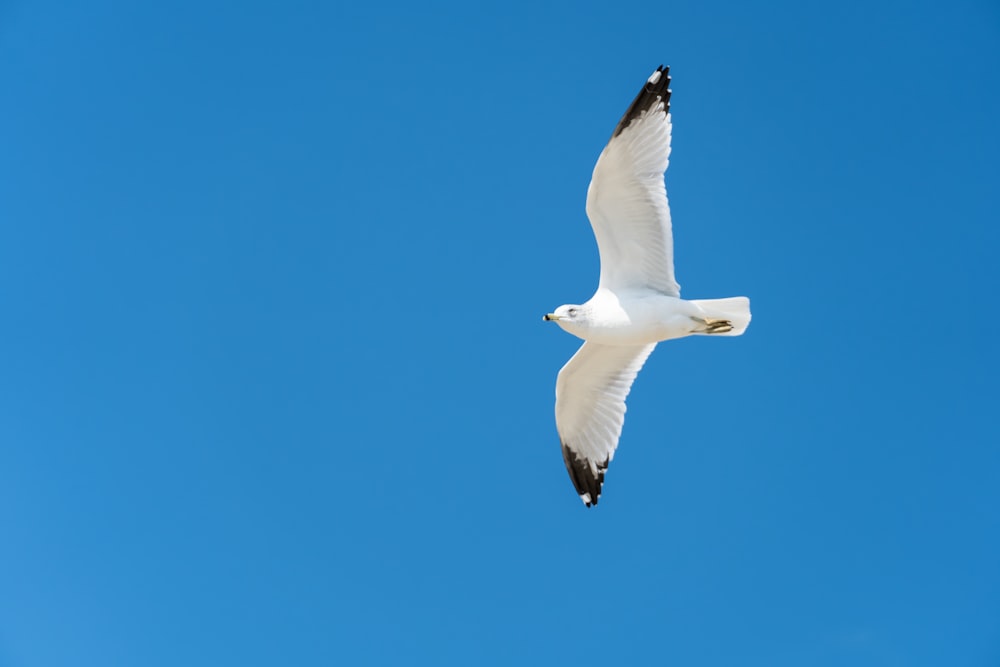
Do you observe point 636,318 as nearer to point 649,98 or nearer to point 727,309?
point 727,309

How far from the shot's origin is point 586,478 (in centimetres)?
991

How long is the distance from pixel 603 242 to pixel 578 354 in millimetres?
1240

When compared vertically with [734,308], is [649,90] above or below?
above

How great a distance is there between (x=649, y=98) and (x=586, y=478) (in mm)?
3799

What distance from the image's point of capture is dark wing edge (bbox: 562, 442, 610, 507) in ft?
32.4

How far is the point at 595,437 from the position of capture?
9.82 metres

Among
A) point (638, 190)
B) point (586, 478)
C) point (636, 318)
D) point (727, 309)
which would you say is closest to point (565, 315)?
point (636, 318)

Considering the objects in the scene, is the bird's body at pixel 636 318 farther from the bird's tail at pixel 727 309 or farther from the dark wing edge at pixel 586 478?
the dark wing edge at pixel 586 478

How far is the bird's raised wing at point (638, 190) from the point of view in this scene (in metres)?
8.23

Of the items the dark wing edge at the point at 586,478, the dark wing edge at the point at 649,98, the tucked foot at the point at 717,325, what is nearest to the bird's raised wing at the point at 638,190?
the dark wing edge at the point at 649,98

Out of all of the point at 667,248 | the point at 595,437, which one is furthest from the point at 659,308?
the point at 595,437

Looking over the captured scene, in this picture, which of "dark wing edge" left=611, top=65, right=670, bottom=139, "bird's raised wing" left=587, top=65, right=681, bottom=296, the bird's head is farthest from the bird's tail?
"dark wing edge" left=611, top=65, right=670, bottom=139

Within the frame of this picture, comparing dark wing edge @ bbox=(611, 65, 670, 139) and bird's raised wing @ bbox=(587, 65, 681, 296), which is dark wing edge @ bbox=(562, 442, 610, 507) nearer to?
bird's raised wing @ bbox=(587, 65, 681, 296)

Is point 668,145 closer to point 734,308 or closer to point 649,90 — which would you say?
point 649,90
